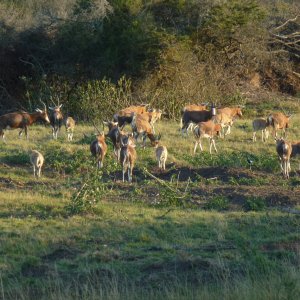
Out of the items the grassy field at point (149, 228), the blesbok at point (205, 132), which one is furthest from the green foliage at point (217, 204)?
the blesbok at point (205, 132)

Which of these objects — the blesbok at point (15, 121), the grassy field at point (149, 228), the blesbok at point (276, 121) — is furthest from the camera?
the blesbok at point (276, 121)

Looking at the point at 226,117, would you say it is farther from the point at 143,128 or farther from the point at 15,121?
the point at 15,121

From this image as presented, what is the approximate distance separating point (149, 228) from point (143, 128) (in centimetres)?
1077

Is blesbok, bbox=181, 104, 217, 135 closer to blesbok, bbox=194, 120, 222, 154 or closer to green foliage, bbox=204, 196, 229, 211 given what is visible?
blesbok, bbox=194, 120, 222, 154

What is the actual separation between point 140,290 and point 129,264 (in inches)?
68.5

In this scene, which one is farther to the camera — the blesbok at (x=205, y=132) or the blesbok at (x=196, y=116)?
the blesbok at (x=196, y=116)

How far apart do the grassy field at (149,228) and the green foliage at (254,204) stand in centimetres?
3

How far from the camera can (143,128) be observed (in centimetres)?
2466

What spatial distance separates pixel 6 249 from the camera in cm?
1247

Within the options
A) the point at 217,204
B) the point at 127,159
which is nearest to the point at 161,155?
the point at 127,159

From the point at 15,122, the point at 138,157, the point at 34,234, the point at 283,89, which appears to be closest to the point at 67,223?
the point at 34,234

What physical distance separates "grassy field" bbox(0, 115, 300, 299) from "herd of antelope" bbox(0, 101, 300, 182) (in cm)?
46

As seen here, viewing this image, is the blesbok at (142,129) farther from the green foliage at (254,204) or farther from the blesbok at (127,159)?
the green foliage at (254,204)

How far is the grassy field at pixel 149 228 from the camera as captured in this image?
10.0 meters
